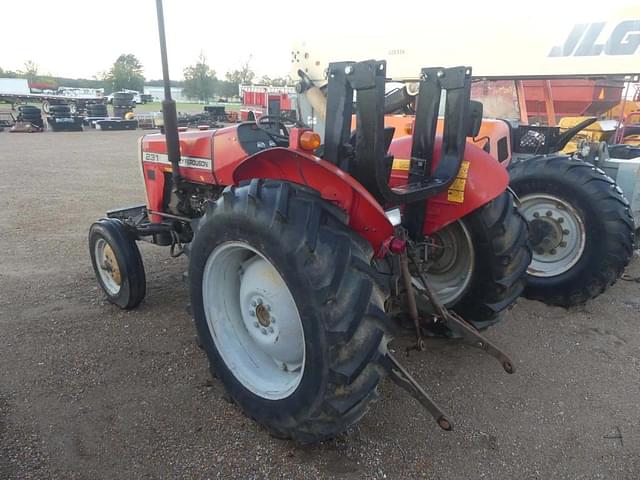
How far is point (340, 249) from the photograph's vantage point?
1.83 metres

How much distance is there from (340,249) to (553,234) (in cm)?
280

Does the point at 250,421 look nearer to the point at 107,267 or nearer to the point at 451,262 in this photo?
the point at 451,262

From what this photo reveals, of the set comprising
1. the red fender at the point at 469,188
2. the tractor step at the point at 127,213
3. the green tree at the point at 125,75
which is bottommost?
the tractor step at the point at 127,213

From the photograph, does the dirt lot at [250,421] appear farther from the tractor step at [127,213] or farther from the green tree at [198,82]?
the green tree at [198,82]

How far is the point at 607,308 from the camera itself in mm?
3822

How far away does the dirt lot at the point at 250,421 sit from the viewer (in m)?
2.13

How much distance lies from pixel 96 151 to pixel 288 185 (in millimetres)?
14670

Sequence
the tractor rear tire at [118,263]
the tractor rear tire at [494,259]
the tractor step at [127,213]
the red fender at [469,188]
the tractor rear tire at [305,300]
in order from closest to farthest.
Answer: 1. the tractor rear tire at [305,300]
2. the red fender at [469,188]
3. the tractor rear tire at [494,259]
4. the tractor rear tire at [118,263]
5. the tractor step at [127,213]

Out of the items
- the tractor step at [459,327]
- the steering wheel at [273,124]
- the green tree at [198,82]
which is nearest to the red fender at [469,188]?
the tractor step at [459,327]

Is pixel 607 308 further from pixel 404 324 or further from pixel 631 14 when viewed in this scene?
pixel 631 14

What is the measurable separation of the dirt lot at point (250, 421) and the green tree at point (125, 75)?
244 ft

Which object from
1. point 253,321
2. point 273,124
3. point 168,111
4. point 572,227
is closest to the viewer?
point 253,321

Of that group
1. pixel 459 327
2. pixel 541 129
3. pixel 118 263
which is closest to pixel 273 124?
pixel 118 263

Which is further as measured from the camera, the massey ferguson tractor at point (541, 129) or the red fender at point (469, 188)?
the massey ferguson tractor at point (541, 129)
